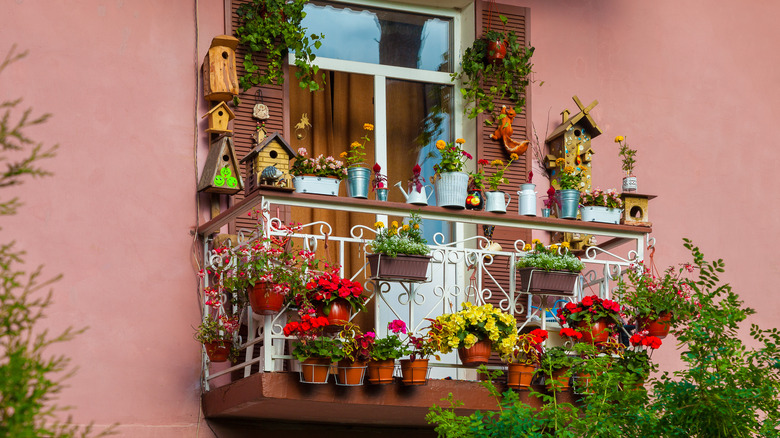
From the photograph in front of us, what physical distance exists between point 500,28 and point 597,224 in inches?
70.8

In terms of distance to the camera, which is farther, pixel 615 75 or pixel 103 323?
pixel 615 75

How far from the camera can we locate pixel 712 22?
8.53 meters

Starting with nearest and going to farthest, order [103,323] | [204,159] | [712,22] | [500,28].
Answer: [103,323], [204,159], [500,28], [712,22]

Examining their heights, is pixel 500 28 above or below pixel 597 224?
above

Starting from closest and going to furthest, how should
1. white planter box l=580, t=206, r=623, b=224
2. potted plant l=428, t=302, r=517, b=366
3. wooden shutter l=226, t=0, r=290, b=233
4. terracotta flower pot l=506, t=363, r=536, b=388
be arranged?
potted plant l=428, t=302, r=517, b=366 → terracotta flower pot l=506, t=363, r=536, b=388 → wooden shutter l=226, t=0, r=290, b=233 → white planter box l=580, t=206, r=623, b=224

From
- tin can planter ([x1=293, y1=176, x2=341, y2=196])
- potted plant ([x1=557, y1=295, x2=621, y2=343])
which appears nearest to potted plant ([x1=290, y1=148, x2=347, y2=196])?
tin can planter ([x1=293, y1=176, x2=341, y2=196])

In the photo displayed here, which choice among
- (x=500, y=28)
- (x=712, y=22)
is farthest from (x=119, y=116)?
(x=712, y=22)

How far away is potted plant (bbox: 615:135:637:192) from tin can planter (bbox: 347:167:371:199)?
6.21 ft

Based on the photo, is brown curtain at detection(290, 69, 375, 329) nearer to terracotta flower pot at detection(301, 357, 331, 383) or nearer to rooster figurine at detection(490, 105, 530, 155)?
rooster figurine at detection(490, 105, 530, 155)

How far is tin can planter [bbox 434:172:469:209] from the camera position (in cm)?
658

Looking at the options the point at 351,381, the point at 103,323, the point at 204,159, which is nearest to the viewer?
the point at 351,381

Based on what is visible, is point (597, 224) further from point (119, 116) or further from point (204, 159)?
Result: point (119, 116)

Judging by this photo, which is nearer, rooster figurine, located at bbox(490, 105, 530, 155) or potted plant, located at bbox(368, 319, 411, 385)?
potted plant, located at bbox(368, 319, 411, 385)

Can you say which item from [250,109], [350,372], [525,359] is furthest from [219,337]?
[525,359]
